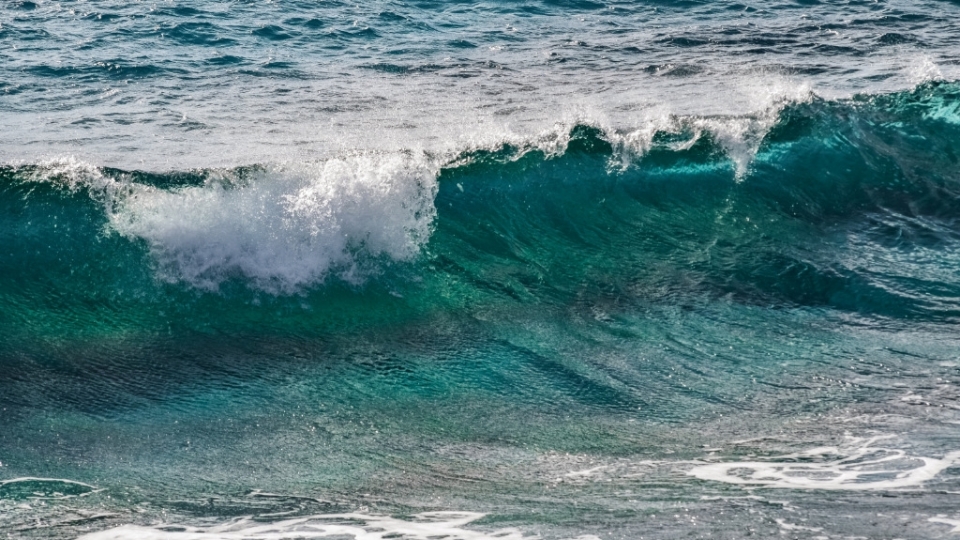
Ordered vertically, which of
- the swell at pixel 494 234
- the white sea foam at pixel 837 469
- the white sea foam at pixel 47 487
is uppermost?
the swell at pixel 494 234

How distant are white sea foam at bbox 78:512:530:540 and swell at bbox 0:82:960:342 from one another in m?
2.87

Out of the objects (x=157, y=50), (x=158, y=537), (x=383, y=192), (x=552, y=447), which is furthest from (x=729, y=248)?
(x=157, y=50)

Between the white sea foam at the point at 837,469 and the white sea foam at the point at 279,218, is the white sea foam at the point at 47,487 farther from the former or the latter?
the white sea foam at the point at 837,469

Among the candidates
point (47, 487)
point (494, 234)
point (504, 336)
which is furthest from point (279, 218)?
point (47, 487)

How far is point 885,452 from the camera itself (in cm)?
638

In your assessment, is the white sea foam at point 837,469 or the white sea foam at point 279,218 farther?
the white sea foam at point 279,218

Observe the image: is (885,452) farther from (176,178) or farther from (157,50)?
(157,50)

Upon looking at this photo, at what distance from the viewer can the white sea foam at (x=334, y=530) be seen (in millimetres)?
5777

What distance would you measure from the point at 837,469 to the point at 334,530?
9.65ft

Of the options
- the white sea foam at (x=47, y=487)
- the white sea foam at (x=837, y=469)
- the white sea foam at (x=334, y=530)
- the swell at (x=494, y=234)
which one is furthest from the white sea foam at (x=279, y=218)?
the white sea foam at (x=837, y=469)

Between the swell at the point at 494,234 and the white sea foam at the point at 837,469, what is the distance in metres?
2.38

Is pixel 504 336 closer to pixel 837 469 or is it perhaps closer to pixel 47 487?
pixel 837 469

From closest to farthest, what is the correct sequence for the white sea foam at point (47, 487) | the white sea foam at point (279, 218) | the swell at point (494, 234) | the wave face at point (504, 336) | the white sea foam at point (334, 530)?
the white sea foam at point (334, 530), the wave face at point (504, 336), the white sea foam at point (47, 487), the swell at point (494, 234), the white sea foam at point (279, 218)

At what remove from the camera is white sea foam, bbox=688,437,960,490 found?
6031 mm
